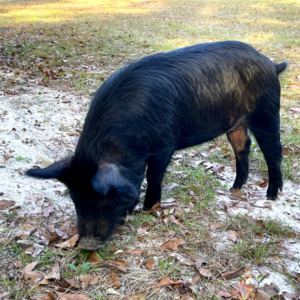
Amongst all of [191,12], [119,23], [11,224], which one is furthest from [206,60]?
[191,12]

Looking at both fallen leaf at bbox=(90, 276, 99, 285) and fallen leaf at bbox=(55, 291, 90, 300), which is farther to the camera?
fallen leaf at bbox=(90, 276, 99, 285)

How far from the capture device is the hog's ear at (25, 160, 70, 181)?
2.60 m

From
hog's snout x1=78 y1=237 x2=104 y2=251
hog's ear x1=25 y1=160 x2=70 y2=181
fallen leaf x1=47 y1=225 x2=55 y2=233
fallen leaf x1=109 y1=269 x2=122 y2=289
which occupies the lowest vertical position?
fallen leaf x1=109 y1=269 x2=122 y2=289

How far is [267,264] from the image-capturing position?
2.94 metres

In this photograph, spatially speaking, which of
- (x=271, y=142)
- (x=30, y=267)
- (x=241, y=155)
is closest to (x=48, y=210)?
(x=30, y=267)

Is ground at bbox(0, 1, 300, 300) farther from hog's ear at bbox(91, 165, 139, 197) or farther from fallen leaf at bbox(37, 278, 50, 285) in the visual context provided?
hog's ear at bbox(91, 165, 139, 197)

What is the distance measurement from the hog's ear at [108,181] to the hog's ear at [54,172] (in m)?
0.31

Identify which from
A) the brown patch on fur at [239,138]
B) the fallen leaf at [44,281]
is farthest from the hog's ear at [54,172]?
the brown patch on fur at [239,138]

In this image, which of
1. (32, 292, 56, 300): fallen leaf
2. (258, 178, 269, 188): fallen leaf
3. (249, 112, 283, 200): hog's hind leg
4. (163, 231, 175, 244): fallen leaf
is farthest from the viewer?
(258, 178, 269, 188): fallen leaf

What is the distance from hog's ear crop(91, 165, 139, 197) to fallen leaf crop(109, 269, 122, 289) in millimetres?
733

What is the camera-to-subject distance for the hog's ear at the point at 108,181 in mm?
2375

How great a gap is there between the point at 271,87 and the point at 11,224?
2.94 m

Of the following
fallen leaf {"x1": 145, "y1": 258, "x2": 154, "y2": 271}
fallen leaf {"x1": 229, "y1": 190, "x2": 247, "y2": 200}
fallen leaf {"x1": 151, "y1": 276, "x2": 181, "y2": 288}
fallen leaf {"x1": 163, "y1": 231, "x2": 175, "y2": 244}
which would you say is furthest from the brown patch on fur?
fallen leaf {"x1": 151, "y1": 276, "x2": 181, "y2": 288}

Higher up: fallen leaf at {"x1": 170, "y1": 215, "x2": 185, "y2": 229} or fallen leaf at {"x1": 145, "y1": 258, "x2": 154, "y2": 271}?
fallen leaf at {"x1": 145, "y1": 258, "x2": 154, "y2": 271}
